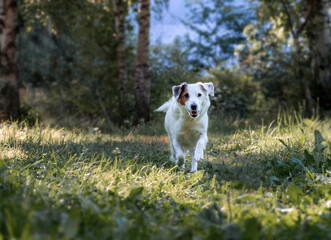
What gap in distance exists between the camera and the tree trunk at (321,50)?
1111 cm

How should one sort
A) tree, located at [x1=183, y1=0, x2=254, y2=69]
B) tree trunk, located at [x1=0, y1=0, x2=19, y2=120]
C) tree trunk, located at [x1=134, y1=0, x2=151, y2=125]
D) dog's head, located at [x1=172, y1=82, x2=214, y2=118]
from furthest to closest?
tree, located at [x1=183, y1=0, x2=254, y2=69], tree trunk, located at [x1=134, y1=0, x2=151, y2=125], tree trunk, located at [x1=0, y1=0, x2=19, y2=120], dog's head, located at [x1=172, y1=82, x2=214, y2=118]

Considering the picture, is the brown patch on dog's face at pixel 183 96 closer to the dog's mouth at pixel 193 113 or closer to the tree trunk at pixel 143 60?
the dog's mouth at pixel 193 113

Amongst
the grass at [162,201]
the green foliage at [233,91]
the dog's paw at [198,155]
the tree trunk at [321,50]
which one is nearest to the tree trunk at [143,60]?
the green foliage at [233,91]

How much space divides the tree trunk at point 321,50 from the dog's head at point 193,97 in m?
8.53

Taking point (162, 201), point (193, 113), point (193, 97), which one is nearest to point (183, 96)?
point (193, 97)

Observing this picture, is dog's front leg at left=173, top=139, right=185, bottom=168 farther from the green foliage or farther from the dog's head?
the green foliage

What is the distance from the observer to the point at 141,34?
983cm

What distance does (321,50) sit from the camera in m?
11.4

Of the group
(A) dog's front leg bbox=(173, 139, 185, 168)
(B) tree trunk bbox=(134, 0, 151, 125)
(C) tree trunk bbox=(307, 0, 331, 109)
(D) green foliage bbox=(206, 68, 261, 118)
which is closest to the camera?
(A) dog's front leg bbox=(173, 139, 185, 168)

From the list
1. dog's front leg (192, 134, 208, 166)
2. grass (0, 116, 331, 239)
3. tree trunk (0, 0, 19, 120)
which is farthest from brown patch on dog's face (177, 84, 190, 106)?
tree trunk (0, 0, 19, 120)

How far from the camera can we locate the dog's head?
3.96m

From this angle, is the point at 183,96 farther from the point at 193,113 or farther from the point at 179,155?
the point at 179,155

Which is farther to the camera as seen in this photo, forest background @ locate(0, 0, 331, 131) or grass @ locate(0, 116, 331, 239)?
forest background @ locate(0, 0, 331, 131)

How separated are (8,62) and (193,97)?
20.7 ft
